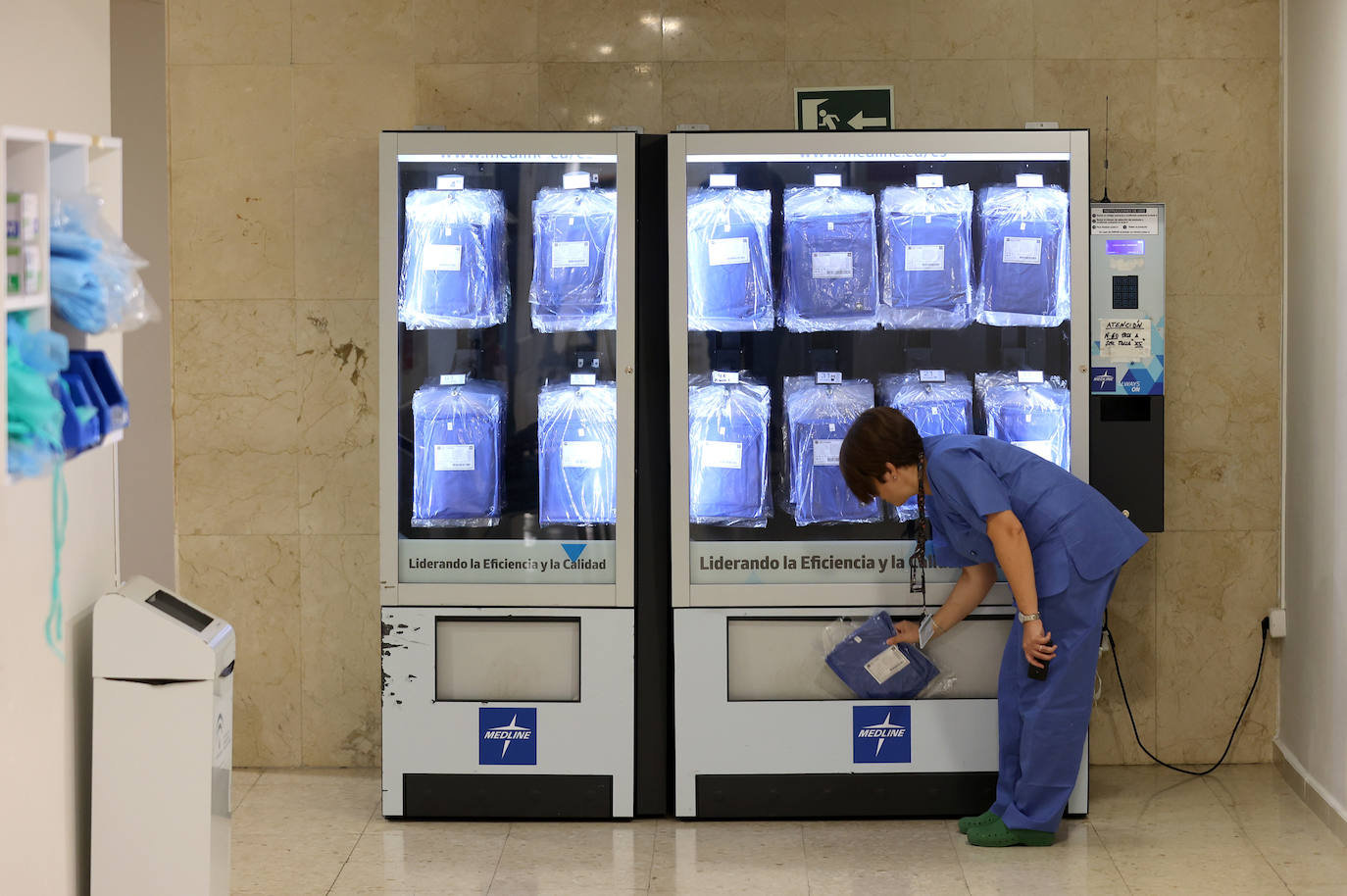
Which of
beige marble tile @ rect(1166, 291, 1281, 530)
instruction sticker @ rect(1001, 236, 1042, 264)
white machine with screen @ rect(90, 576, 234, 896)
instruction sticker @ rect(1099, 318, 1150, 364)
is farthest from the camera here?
beige marble tile @ rect(1166, 291, 1281, 530)

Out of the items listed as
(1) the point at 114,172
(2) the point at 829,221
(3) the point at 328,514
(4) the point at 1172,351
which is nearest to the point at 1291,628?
(4) the point at 1172,351

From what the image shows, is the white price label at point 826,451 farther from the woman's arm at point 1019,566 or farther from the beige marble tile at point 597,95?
Answer: the beige marble tile at point 597,95

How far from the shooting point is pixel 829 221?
4055mm

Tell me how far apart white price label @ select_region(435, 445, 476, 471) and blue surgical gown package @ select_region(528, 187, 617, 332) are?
17.3 inches

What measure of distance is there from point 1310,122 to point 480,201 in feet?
8.92

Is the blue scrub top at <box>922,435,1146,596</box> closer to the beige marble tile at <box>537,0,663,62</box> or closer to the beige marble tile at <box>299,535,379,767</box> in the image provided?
the beige marble tile at <box>537,0,663,62</box>

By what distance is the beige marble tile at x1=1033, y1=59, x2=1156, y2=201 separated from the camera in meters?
4.59

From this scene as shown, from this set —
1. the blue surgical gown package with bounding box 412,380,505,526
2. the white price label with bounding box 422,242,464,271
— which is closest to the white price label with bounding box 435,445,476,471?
the blue surgical gown package with bounding box 412,380,505,526

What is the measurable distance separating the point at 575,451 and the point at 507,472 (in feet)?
0.74

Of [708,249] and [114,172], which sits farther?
[708,249]

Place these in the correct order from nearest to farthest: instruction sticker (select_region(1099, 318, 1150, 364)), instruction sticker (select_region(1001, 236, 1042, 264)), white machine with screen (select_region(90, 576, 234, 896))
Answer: white machine with screen (select_region(90, 576, 234, 896)) < instruction sticker (select_region(1001, 236, 1042, 264)) < instruction sticker (select_region(1099, 318, 1150, 364))

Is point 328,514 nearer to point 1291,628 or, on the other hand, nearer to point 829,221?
point 829,221

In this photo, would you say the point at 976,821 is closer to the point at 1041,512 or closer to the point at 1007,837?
the point at 1007,837

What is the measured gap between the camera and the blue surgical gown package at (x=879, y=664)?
4.08 meters
